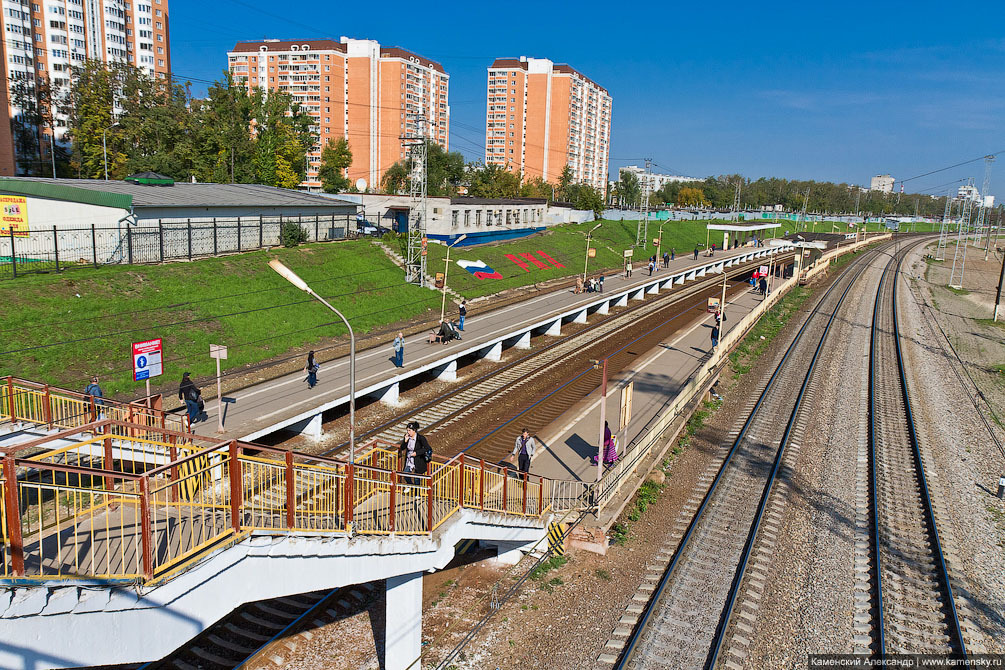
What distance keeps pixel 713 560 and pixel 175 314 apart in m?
20.0

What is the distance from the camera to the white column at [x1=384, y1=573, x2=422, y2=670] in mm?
10453

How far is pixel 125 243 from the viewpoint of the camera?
27422mm

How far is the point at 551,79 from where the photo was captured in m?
118

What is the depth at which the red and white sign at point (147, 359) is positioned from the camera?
51.4ft

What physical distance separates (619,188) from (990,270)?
207 feet

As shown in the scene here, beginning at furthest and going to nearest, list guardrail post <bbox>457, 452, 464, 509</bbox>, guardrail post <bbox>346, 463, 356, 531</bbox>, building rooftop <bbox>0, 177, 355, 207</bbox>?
1. building rooftop <bbox>0, 177, 355, 207</bbox>
2. guardrail post <bbox>457, 452, 464, 509</bbox>
3. guardrail post <bbox>346, 463, 356, 531</bbox>

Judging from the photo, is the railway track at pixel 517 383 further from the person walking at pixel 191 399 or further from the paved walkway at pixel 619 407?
the person walking at pixel 191 399

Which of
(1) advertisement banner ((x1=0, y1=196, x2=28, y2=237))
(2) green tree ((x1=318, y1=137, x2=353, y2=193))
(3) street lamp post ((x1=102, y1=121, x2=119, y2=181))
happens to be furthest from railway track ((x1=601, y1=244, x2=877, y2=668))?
(2) green tree ((x1=318, y1=137, x2=353, y2=193))

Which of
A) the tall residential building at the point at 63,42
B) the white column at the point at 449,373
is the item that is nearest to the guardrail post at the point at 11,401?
the white column at the point at 449,373

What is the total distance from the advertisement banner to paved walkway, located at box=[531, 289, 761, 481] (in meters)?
22.4

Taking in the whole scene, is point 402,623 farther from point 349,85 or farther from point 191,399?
point 349,85

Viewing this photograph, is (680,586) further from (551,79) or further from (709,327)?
(551,79)

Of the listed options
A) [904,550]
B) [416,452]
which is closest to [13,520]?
[416,452]

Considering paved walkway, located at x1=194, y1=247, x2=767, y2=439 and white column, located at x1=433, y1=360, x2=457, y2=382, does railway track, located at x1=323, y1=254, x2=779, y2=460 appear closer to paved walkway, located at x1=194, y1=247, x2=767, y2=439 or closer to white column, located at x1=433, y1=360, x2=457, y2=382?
white column, located at x1=433, y1=360, x2=457, y2=382
